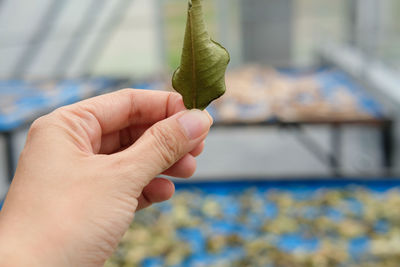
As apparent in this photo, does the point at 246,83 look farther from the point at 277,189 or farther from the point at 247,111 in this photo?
the point at 277,189

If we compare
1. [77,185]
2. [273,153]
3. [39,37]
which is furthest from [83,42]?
[77,185]

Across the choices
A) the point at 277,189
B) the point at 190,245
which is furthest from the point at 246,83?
the point at 190,245

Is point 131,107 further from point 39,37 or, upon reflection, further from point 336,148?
point 39,37

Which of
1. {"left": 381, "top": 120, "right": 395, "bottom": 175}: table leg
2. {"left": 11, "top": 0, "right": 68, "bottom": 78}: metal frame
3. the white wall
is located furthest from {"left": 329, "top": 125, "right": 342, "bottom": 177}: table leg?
{"left": 11, "top": 0, "right": 68, "bottom": 78}: metal frame

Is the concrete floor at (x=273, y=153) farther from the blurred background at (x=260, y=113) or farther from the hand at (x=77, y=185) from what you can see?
the hand at (x=77, y=185)

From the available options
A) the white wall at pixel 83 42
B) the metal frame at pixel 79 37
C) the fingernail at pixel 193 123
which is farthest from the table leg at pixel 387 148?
the metal frame at pixel 79 37

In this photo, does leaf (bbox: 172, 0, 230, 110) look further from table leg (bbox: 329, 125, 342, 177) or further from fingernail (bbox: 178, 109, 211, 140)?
table leg (bbox: 329, 125, 342, 177)
